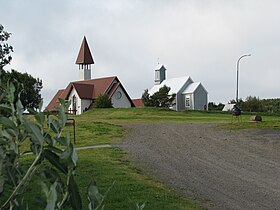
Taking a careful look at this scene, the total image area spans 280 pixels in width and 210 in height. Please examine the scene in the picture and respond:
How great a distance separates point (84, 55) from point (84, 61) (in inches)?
41.5

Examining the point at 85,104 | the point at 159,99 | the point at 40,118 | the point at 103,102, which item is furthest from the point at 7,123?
the point at 159,99

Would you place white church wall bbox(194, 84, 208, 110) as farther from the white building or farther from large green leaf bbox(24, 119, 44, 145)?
large green leaf bbox(24, 119, 44, 145)

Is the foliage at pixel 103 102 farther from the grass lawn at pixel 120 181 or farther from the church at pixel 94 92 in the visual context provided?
the grass lawn at pixel 120 181

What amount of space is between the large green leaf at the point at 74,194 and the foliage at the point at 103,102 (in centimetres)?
5438

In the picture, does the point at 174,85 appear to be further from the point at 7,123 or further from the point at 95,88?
the point at 7,123

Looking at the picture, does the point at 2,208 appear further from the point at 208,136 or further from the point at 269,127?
the point at 269,127

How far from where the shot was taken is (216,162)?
51.4ft

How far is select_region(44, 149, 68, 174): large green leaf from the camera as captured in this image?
1.50 metres

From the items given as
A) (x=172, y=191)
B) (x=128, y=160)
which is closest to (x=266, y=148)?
(x=128, y=160)

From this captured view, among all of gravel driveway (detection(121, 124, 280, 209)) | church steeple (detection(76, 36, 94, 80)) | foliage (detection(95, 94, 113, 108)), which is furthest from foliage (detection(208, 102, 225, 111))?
gravel driveway (detection(121, 124, 280, 209))

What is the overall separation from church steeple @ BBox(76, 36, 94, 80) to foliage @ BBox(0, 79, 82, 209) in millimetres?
70921

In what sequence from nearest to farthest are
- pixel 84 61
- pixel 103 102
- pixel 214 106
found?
1. pixel 103 102
2. pixel 84 61
3. pixel 214 106

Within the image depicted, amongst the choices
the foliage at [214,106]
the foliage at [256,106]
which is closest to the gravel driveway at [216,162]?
the foliage at [256,106]

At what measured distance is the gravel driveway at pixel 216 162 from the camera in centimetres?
1070
